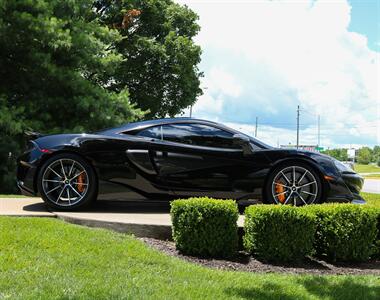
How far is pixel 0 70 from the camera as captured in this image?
11.4 metres

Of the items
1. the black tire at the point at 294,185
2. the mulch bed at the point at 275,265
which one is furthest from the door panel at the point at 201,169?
the mulch bed at the point at 275,265

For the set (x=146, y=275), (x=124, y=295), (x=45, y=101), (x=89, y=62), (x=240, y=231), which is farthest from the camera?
(x=89, y=62)

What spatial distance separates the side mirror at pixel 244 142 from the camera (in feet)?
19.2

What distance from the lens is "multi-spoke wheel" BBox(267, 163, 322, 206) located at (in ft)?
19.2

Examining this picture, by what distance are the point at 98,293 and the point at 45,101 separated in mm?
8714

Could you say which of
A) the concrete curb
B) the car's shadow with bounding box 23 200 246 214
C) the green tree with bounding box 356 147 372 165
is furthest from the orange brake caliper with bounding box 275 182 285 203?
the green tree with bounding box 356 147 372 165

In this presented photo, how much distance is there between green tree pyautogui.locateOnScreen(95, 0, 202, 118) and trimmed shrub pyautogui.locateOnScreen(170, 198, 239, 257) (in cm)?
1942

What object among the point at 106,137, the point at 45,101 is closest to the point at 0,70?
the point at 45,101

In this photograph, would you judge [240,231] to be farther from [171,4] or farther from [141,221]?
[171,4]

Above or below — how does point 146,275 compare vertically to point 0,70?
below

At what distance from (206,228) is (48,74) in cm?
776

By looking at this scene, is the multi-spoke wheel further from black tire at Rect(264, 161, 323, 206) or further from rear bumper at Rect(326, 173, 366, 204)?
rear bumper at Rect(326, 173, 366, 204)

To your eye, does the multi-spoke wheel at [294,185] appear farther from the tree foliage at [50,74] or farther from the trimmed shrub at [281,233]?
the tree foliage at [50,74]

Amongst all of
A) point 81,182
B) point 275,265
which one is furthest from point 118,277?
point 81,182
